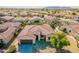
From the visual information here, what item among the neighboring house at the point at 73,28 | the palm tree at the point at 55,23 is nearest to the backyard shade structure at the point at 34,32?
the palm tree at the point at 55,23

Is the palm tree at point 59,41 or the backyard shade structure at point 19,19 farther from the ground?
the backyard shade structure at point 19,19

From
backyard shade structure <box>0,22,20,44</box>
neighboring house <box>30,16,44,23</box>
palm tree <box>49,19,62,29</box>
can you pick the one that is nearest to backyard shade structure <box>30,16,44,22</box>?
neighboring house <box>30,16,44,23</box>

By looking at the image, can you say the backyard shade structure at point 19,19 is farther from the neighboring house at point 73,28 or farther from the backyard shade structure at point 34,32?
the neighboring house at point 73,28

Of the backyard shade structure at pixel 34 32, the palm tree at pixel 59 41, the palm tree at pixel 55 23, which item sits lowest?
the palm tree at pixel 59 41

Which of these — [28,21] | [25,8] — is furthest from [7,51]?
[25,8]

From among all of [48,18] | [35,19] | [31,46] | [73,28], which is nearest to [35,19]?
[35,19]

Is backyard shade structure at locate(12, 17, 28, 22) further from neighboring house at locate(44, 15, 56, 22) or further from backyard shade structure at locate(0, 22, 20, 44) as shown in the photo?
neighboring house at locate(44, 15, 56, 22)
